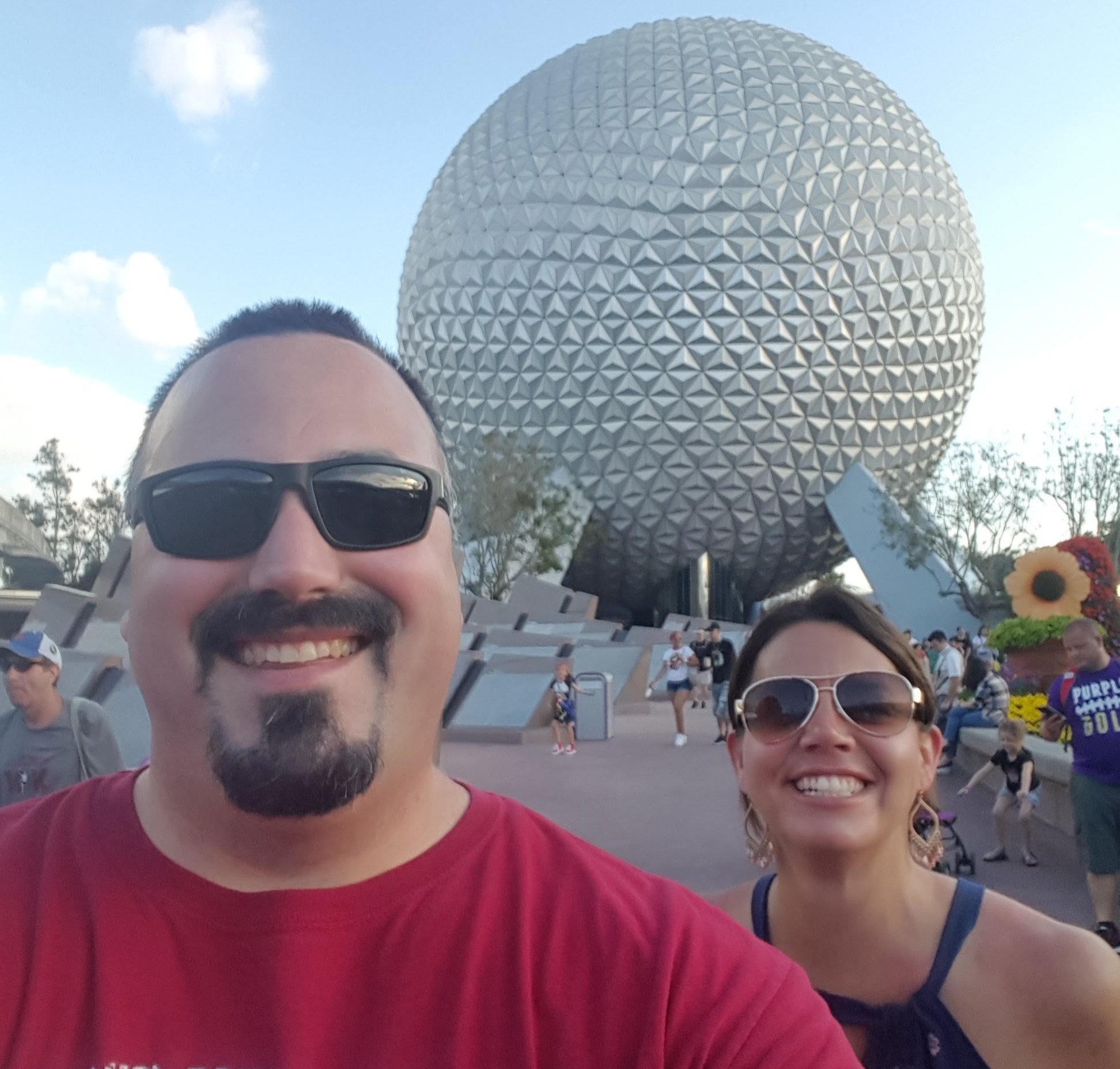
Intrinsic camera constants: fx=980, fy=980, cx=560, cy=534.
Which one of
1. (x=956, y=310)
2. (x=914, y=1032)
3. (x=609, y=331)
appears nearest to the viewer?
(x=914, y=1032)

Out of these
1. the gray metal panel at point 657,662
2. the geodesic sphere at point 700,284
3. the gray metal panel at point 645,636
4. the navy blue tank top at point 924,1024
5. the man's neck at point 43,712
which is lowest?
the gray metal panel at point 645,636

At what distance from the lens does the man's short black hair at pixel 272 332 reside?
1385 mm

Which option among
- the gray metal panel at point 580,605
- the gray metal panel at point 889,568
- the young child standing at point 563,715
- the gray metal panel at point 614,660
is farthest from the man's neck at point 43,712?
the gray metal panel at point 889,568

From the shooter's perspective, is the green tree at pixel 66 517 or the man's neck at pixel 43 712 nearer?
the man's neck at pixel 43 712

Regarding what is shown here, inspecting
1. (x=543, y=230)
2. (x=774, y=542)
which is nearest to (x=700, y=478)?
(x=774, y=542)

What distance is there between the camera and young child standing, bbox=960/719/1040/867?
6422 mm

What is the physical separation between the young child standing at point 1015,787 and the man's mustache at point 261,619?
6313 millimetres

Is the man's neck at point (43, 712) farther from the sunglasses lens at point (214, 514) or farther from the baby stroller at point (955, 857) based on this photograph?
the baby stroller at point (955, 857)

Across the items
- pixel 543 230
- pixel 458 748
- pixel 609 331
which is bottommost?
pixel 458 748

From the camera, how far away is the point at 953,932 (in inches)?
72.1

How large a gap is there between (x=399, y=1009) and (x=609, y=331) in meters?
25.3

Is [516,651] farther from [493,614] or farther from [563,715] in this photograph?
[493,614]

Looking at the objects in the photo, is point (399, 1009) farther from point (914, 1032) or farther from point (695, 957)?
point (914, 1032)

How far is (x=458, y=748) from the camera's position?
11.2 m
